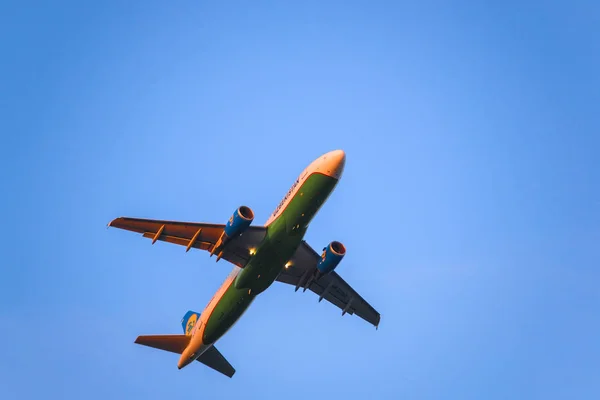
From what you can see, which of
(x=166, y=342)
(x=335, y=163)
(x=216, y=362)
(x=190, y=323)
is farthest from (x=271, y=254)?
(x=216, y=362)

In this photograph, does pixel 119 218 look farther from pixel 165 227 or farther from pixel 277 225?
pixel 277 225

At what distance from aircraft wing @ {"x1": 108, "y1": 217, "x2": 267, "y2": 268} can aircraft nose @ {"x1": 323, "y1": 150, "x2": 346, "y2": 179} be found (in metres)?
5.51

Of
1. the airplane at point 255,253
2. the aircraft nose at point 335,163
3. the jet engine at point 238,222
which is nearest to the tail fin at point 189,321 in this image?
the airplane at point 255,253

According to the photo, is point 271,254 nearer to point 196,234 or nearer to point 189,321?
point 196,234

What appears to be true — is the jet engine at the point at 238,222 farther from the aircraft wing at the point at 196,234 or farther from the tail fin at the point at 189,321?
the tail fin at the point at 189,321

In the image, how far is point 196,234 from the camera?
143 feet

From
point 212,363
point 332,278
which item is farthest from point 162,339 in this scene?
point 332,278

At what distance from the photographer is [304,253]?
4694cm

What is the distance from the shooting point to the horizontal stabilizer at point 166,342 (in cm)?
4812

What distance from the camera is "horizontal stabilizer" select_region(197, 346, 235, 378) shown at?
50688mm

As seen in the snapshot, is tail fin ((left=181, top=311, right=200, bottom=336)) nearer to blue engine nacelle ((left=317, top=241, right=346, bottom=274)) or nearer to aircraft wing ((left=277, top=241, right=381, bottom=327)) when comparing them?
aircraft wing ((left=277, top=241, right=381, bottom=327))

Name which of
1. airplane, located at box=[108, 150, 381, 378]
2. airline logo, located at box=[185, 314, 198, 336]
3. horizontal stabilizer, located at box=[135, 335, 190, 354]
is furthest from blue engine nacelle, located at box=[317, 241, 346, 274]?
horizontal stabilizer, located at box=[135, 335, 190, 354]

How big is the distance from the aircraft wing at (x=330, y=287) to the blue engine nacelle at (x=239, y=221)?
22.8 ft

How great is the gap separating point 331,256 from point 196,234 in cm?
808
